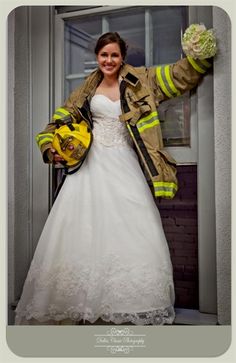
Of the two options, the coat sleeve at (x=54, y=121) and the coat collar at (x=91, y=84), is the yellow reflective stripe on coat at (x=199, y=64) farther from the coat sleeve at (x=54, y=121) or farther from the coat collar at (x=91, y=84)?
the coat sleeve at (x=54, y=121)

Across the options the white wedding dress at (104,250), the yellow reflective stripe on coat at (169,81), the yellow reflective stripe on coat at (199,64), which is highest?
the yellow reflective stripe on coat at (199,64)

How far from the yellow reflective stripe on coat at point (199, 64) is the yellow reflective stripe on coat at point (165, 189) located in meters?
0.40

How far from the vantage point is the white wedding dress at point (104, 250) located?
3.92ft

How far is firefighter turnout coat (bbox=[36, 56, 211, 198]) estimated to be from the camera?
4.29ft

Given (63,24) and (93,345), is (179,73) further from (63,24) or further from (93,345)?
(93,345)

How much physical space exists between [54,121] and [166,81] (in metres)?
0.44

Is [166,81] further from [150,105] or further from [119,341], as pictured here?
[119,341]

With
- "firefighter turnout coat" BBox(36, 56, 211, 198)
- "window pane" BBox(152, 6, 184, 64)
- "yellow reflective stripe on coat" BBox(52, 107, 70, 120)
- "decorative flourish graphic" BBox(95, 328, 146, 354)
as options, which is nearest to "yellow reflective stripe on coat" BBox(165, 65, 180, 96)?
"firefighter turnout coat" BBox(36, 56, 211, 198)

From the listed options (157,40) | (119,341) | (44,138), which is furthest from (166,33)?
(119,341)

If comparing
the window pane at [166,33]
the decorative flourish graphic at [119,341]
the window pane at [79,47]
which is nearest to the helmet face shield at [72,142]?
the window pane at [79,47]

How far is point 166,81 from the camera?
1370 millimetres

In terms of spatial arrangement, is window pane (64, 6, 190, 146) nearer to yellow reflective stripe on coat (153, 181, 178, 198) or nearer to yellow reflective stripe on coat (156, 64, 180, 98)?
yellow reflective stripe on coat (156, 64, 180, 98)

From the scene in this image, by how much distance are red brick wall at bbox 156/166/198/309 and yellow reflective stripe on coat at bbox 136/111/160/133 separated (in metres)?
0.21

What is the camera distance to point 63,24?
1.56 metres
